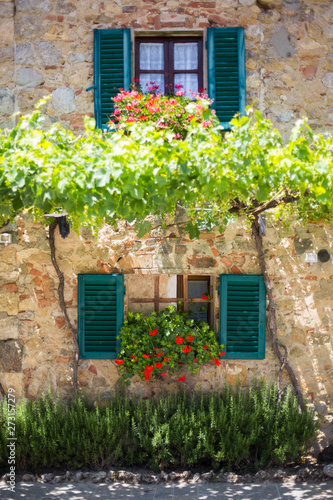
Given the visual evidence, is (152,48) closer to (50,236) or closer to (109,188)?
(50,236)

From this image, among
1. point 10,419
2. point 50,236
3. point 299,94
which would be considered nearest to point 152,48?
point 299,94

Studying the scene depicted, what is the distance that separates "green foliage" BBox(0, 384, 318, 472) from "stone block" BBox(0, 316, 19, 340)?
725 millimetres

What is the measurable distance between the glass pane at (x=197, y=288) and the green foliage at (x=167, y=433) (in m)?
1.16

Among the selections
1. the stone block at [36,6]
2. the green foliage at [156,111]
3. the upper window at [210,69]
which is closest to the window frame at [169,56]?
the upper window at [210,69]

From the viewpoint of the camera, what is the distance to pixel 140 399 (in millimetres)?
5461

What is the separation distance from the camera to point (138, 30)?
5.59m

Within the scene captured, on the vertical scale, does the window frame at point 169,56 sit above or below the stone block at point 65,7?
below

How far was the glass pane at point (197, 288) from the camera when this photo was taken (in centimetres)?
609

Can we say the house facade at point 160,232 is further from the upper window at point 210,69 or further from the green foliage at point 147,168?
the green foliage at point 147,168

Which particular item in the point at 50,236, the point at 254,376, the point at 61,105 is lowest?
the point at 254,376

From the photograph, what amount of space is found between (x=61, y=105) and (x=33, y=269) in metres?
1.76

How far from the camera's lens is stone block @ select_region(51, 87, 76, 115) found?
5566 millimetres

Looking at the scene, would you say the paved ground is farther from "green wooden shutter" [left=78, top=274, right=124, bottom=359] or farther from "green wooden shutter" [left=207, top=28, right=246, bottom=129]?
"green wooden shutter" [left=207, top=28, right=246, bottom=129]

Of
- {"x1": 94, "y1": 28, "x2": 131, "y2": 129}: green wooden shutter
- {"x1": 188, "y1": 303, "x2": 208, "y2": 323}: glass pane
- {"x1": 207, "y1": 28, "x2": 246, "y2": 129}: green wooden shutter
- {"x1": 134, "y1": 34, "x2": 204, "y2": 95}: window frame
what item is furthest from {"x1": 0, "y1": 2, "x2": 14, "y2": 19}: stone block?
{"x1": 188, "y1": 303, "x2": 208, "y2": 323}: glass pane
